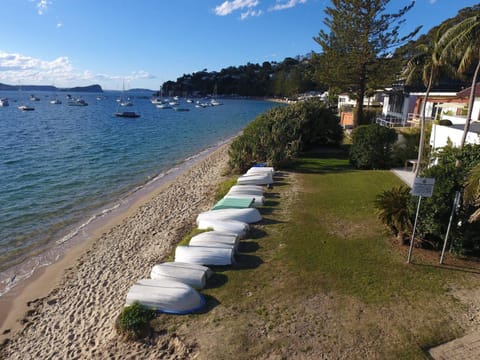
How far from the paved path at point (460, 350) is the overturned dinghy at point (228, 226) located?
5823 millimetres

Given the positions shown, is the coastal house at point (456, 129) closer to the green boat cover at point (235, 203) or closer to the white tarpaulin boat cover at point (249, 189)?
the white tarpaulin boat cover at point (249, 189)

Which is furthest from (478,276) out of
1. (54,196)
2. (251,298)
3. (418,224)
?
(54,196)

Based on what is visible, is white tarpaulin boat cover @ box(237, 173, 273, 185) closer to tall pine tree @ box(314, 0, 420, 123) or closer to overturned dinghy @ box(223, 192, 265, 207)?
overturned dinghy @ box(223, 192, 265, 207)

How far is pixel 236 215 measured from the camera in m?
11.5

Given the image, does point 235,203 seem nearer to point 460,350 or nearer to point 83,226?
point 83,226

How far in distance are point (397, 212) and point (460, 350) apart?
447 centimetres

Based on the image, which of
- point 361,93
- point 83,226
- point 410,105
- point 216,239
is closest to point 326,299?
point 216,239

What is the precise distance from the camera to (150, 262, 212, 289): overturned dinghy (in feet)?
25.6

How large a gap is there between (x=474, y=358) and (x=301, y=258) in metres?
4.37

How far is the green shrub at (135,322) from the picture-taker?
655 centimetres

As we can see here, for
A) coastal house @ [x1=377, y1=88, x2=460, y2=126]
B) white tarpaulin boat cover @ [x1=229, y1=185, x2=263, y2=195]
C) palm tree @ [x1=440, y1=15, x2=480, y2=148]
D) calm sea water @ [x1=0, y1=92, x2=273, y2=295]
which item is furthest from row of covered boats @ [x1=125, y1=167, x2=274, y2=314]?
coastal house @ [x1=377, y1=88, x2=460, y2=126]

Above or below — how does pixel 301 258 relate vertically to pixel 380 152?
below

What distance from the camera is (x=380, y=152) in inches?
774

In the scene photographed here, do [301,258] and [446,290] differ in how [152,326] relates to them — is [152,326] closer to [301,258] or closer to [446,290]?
[301,258]
